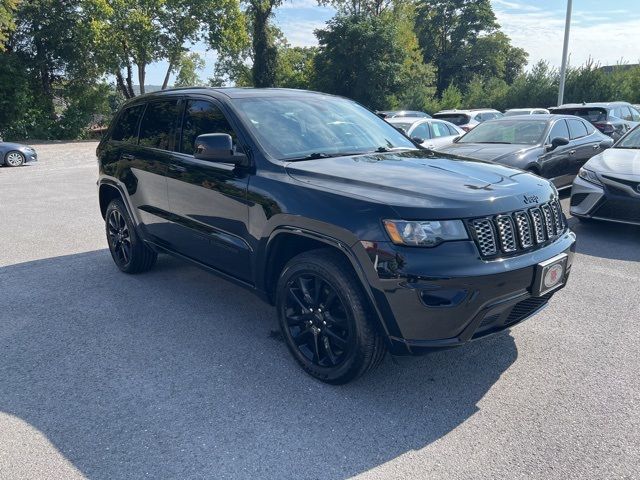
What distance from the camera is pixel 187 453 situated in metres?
2.63

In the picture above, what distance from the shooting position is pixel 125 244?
210 inches

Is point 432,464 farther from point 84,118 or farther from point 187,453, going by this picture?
point 84,118

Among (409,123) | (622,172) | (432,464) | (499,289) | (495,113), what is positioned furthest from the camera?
(495,113)

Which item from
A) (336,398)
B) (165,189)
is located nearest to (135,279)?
(165,189)

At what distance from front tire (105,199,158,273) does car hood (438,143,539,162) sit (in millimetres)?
4526

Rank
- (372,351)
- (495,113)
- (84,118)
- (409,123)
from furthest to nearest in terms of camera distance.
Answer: (84,118), (495,113), (409,123), (372,351)

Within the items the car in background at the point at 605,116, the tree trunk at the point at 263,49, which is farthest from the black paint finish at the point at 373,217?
the tree trunk at the point at 263,49

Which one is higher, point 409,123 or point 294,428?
point 409,123

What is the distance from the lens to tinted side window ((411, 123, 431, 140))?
12.1m

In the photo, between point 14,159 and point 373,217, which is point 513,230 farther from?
point 14,159

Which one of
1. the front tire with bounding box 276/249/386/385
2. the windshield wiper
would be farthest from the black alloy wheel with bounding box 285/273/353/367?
the windshield wiper

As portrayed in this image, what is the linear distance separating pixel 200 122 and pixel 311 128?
3.05ft

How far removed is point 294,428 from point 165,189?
99.1 inches

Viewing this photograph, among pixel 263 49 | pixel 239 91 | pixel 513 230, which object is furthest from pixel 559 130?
pixel 263 49
